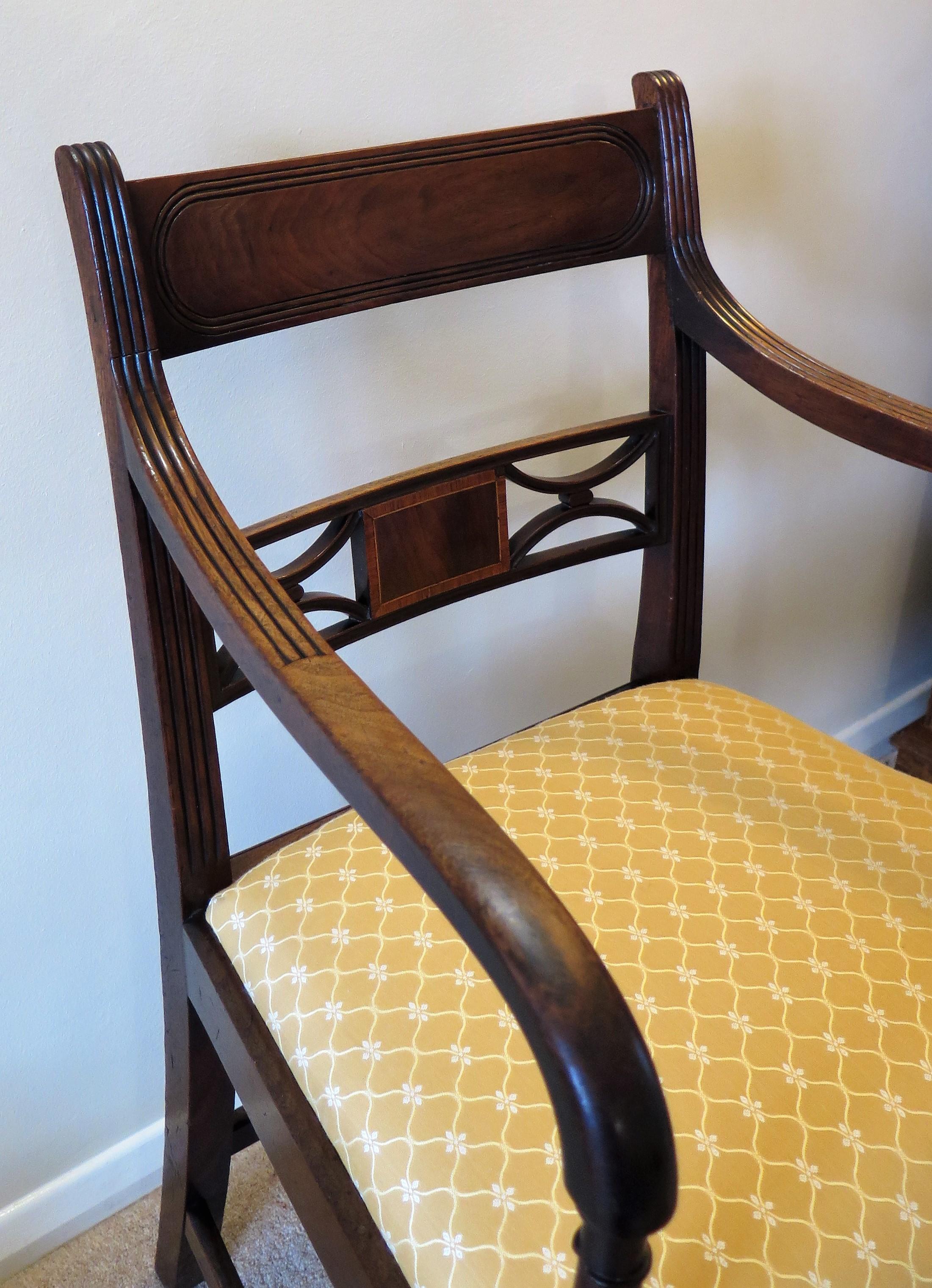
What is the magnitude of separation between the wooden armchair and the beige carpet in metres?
0.20

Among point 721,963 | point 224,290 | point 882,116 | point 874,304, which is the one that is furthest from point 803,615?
point 224,290

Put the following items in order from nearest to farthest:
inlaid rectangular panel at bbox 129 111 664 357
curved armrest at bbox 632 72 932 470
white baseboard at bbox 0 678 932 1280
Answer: inlaid rectangular panel at bbox 129 111 664 357 < curved armrest at bbox 632 72 932 470 < white baseboard at bbox 0 678 932 1280

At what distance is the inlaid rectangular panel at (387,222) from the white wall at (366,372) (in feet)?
0.49

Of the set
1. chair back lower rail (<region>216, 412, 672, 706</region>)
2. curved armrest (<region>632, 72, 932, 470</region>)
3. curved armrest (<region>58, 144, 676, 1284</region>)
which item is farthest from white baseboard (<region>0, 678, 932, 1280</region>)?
curved armrest (<region>632, 72, 932, 470</region>)

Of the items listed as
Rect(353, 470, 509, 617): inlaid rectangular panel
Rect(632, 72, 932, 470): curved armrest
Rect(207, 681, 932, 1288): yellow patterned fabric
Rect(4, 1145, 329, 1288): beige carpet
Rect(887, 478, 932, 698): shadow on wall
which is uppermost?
Rect(632, 72, 932, 470): curved armrest

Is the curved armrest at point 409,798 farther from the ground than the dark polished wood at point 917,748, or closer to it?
farther from the ground

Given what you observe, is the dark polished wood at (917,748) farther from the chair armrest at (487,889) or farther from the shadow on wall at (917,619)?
the chair armrest at (487,889)

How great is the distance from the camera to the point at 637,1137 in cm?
32

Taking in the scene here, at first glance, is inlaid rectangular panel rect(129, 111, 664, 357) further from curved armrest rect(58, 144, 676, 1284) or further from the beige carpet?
the beige carpet

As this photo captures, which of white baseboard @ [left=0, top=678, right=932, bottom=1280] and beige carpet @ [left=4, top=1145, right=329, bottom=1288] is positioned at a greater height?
white baseboard @ [left=0, top=678, right=932, bottom=1280]

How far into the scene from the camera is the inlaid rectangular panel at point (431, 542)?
703 mm

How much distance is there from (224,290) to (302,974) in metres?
0.39

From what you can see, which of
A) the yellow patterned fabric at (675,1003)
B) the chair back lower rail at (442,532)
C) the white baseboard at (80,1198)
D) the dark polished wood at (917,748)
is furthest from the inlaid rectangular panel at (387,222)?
the dark polished wood at (917,748)

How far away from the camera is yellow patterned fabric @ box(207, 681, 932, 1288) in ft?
1.64
